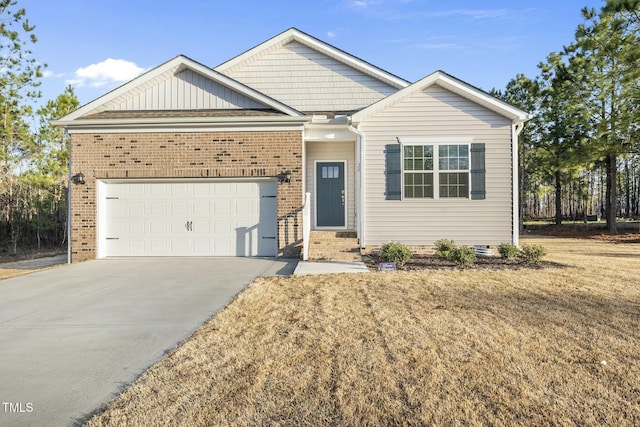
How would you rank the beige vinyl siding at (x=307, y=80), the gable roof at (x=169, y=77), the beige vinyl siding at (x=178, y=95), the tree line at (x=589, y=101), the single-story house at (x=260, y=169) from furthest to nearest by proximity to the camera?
A: 1. the tree line at (x=589, y=101)
2. the beige vinyl siding at (x=307, y=80)
3. the beige vinyl siding at (x=178, y=95)
4. the gable roof at (x=169, y=77)
5. the single-story house at (x=260, y=169)

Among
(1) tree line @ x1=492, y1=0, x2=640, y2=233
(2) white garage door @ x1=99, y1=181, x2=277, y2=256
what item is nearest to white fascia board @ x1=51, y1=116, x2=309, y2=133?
(2) white garage door @ x1=99, y1=181, x2=277, y2=256

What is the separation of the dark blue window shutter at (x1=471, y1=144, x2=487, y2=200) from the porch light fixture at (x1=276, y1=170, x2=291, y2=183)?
15.3 ft

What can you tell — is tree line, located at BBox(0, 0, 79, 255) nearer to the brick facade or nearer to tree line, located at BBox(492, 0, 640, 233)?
the brick facade

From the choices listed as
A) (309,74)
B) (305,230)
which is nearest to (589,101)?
(309,74)

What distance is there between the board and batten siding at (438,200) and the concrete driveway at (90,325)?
3.02 metres

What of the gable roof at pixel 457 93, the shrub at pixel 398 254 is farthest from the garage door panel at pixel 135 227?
the shrub at pixel 398 254

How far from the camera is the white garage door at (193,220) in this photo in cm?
1004

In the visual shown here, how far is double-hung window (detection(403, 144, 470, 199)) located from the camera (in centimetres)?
973

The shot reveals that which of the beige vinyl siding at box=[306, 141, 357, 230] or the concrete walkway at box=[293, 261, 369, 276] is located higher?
the beige vinyl siding at box=[306, 141, 357, 230]

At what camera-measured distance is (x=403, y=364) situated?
321 centimetres

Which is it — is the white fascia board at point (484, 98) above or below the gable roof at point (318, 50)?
below

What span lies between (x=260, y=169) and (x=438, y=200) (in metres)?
4.62

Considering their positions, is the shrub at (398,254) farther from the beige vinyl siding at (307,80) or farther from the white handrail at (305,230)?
the beige vinyl siding at (307,80)

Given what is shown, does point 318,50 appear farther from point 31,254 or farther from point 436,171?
point 31,254
